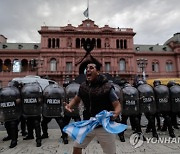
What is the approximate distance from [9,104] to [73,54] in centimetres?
3433

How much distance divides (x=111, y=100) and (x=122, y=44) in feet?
131

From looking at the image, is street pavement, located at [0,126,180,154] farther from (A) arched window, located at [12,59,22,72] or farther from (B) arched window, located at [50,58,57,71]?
(A) arched window, located at [12,59,22,72]

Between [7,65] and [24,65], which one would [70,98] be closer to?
[24,65]

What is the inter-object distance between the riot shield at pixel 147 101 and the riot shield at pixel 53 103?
2.74 meters

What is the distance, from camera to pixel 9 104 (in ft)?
19.4

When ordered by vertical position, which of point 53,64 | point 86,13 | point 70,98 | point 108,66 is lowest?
point 70,98

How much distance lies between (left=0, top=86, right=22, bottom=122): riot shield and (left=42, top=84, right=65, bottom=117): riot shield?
82cm

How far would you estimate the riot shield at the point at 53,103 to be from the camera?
6262 mm

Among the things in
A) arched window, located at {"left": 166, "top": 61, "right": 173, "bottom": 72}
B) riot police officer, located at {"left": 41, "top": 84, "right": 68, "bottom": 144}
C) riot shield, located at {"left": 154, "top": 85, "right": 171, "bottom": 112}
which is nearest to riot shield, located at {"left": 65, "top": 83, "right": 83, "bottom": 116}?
riot police officer, located at {"left": 41, "top": 84, "right": 68, "bottom": 144}

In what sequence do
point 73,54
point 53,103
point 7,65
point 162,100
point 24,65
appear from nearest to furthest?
point 53,103
point 162,100
point 73,54
point 7,65
point 24,65

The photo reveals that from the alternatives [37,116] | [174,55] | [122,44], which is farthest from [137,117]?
[174,55]

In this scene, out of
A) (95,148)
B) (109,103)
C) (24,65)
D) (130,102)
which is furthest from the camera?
(24,65)

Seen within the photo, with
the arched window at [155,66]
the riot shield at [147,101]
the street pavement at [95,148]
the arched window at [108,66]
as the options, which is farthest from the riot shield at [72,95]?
the arched window at [155,66]

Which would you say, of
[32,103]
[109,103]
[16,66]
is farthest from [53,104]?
[16,66]
